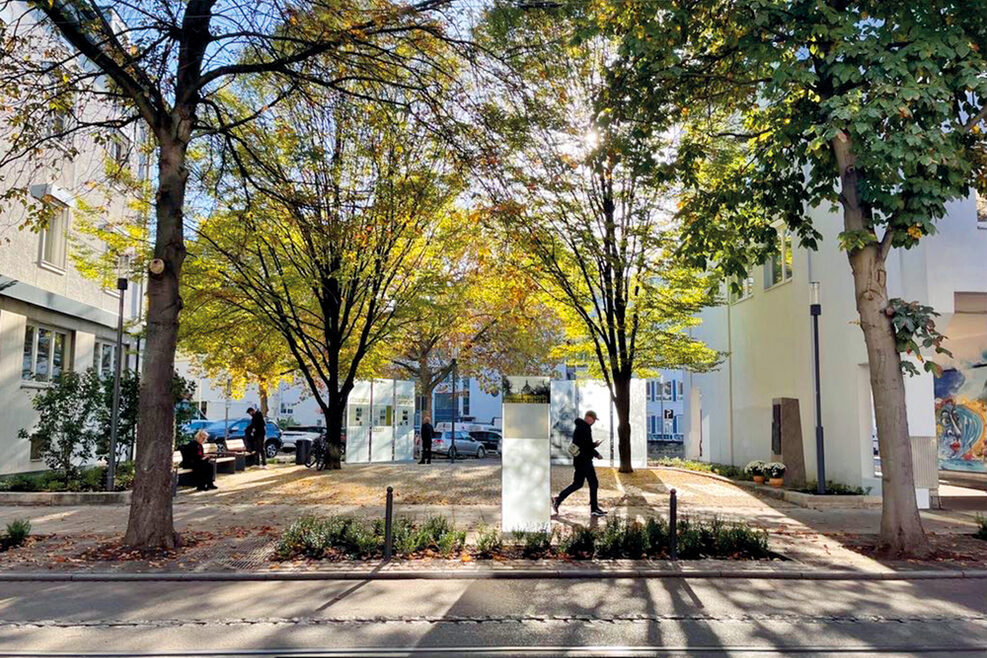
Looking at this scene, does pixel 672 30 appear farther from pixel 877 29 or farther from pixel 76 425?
pixel 76 425

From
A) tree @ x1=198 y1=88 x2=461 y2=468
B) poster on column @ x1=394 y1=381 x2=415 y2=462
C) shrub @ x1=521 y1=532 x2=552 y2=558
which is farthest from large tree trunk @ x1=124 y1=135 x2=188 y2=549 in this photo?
→ poster on column @ x1=394 y1=381 x2=415 y2=462

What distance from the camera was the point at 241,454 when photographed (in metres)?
22.0

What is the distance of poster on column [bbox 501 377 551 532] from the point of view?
36.0 ft

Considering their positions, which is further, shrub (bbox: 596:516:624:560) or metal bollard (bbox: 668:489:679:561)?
shrub (bbox: 596:516:624:560)

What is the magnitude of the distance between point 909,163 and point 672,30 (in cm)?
361

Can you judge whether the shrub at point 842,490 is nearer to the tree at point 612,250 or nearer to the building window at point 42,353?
the tree at point 612,250

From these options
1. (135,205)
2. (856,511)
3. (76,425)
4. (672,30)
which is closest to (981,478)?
(856,511)

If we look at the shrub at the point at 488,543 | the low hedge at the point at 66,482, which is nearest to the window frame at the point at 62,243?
the low hedge at the point at 66,482

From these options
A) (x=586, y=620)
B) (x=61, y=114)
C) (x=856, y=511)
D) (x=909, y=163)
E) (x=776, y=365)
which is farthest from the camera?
(x=776, y=365)

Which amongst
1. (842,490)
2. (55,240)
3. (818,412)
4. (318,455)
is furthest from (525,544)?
(55,240)

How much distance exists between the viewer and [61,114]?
1180 cm

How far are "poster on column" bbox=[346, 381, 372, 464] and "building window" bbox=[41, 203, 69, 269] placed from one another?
9.66 metres

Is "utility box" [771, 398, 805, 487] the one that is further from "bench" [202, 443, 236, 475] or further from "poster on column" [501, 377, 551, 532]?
"bench" [202, 443, 236, 475]

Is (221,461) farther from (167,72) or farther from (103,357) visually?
(167,72)
